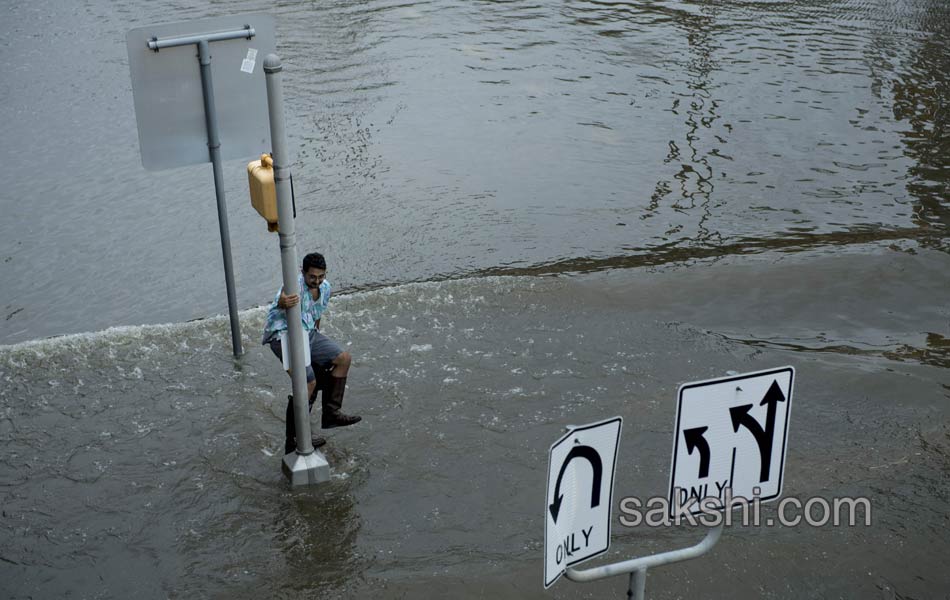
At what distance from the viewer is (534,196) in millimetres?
11586

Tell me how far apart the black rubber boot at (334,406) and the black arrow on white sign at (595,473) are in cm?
315

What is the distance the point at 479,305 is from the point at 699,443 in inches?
194

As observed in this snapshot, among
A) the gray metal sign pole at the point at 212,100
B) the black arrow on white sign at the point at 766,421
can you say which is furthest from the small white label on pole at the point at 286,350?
the black arrow on white sign at the point at 766,421

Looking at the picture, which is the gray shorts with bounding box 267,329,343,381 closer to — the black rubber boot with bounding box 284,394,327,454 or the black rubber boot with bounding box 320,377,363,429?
the black rubber boot with bounding box 320,377,363,429

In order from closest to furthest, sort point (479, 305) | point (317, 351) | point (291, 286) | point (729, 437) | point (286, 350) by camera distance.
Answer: point (729, 437) → point (291, 286) → point (286, 350) → point (317, 351) → point (479, 305)

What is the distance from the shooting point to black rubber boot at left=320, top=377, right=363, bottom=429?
6980mm

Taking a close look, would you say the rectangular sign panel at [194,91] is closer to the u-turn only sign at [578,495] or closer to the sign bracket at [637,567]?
the u-turn only sign at [578,495]

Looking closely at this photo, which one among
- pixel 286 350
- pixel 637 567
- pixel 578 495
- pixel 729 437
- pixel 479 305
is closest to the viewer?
pixel 578 495

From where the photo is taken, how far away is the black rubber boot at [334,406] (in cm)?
698

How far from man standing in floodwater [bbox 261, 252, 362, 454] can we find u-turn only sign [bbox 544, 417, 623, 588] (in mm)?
2916

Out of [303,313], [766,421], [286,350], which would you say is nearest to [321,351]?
[303,313]

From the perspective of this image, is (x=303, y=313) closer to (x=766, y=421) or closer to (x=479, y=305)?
(x=479, y=305)

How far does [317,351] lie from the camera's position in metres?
6.94

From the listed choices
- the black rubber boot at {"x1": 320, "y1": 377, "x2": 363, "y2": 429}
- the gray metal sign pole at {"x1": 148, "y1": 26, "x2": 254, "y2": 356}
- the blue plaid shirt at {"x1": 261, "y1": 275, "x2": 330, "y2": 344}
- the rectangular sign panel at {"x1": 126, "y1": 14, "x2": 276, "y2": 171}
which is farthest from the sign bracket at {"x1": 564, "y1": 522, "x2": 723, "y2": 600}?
the gray metal sign pole at {"x1": 148, "y1": 26, "x2": 254, "y2": 356}
